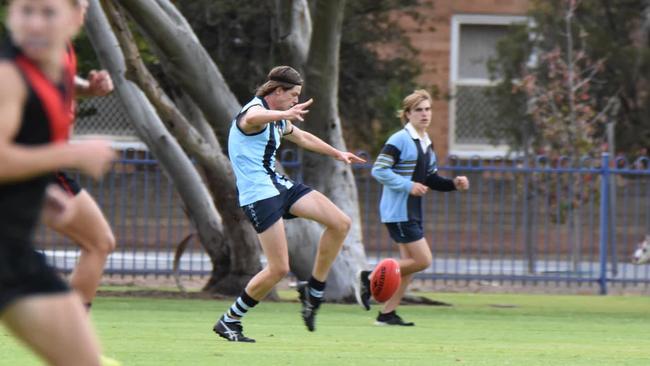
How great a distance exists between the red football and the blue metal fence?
6258mm

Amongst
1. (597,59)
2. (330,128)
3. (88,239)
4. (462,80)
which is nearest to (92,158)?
(88,239)

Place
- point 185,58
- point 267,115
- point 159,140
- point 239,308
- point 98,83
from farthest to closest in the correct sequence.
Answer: point 159,140
point 185,58
point 239,308
point 267,115
point 98,83

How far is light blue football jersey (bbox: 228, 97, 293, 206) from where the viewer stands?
9375mm

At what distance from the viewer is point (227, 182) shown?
15.6 metres

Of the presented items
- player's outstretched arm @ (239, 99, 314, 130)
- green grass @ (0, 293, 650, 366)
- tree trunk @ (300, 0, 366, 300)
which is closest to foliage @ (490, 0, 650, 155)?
green grass @ (0, 293, 650, 366)

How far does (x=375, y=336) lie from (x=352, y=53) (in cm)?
1342

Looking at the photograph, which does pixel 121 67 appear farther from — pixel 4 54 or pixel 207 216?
pixel 4 54

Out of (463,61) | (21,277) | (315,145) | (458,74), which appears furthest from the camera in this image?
(463,61)

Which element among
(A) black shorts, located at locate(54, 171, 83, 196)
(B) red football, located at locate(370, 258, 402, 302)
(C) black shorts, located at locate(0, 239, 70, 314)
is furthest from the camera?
(B) red football, located at locate(370, 258, 402, 302)

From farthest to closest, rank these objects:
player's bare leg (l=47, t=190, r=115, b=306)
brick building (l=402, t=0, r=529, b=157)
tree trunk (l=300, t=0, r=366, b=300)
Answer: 1. brick building (l=402, t=0, r=529, b=157)
2. tree trunk (l=300, t=0, r=366, b=300)
3. player's bare leg (l=47, t=190, r=115, b=306)

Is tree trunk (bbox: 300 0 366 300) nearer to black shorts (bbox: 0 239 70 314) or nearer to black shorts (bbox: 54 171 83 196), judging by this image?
black shorts (bbox: 54 171 83 196)

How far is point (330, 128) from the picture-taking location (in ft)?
49.9

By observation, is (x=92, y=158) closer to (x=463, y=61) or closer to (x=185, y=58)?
(x=185, y=58)

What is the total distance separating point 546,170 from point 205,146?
5283mm
